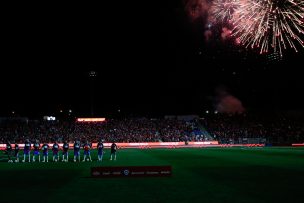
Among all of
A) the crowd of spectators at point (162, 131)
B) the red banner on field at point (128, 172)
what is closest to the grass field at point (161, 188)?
the red banner on field at point (128, 172)

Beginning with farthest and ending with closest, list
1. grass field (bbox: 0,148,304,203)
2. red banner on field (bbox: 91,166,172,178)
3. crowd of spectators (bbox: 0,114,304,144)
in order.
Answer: crowd of spectators (bbox: 0,114,304,144) → red banner on field (bbox: 91,166,172,178) → grass field (bbox: 0,148,304,203)

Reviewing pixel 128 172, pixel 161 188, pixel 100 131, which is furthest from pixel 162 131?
pixel 161 188

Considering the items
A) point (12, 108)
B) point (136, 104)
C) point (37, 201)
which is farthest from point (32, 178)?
point (12, 108)

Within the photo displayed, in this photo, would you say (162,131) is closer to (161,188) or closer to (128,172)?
(128,172)

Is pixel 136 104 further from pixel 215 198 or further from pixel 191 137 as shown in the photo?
pixel 215 198

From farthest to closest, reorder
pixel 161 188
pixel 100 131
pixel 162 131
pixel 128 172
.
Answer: pixel 162 131 → pixel 100 131 → pixel 128 172 → pixel 161 188

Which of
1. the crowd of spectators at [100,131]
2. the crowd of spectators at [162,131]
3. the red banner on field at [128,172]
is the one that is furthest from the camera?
the crowd of spectators at [162,131]

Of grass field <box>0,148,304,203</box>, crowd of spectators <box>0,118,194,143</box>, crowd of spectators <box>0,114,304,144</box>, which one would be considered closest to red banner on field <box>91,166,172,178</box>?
grass field <box>0,148,304,203</box>

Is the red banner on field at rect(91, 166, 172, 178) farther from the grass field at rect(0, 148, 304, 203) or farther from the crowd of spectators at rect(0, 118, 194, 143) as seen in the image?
the crowd of spectators at rect(0, 118, 194, 143)

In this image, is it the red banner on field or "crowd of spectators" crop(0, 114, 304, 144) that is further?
"crowd of spectators" crop(0, 114, 304, 144)

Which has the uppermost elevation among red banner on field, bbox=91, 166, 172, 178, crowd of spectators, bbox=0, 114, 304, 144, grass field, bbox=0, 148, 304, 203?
crowd of spectators, bbox=0, 114, 304, 144

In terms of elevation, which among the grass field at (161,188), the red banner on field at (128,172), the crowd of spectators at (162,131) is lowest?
the grass field at (161,188)

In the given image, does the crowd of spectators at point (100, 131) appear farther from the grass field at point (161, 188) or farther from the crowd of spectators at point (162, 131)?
the grass field at point (161, 188)

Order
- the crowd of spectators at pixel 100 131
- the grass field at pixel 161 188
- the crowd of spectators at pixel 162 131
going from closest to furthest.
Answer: the grass field at pixel 161 188 → the crowd of spectators at pixel 100 131 → the crowd of spectators at pixel 162 131
